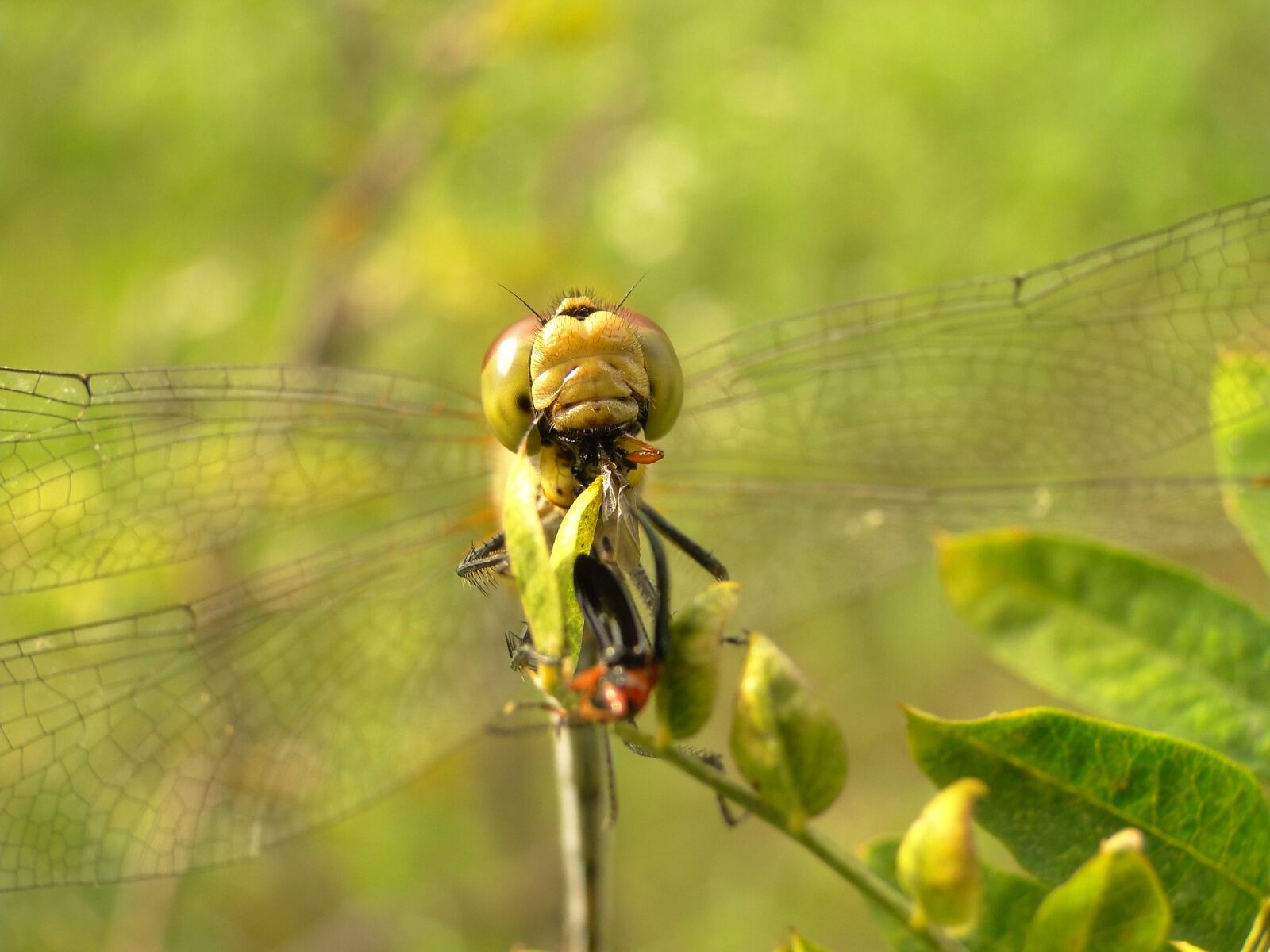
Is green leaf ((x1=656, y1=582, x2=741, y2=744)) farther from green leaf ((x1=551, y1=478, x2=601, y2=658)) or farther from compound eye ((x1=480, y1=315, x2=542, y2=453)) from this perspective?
compound eye ((x1=480, y1=315, x2=542, y2=453))

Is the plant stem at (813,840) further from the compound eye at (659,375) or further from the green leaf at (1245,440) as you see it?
the green leaf at (1245,440)

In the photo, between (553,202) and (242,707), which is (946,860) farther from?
(553,202)

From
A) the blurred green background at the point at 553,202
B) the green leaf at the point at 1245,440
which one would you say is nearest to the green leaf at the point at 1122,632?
the green leaf at the point at 1245,440

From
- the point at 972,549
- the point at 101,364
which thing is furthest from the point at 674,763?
the point at 101,364

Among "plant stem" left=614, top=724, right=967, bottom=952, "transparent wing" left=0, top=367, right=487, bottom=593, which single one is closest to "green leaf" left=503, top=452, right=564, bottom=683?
"plant stem" left=614, top=724, right=967, bottom=952

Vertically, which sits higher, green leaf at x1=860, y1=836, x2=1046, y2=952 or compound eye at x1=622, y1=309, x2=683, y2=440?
compound eye at x1=622, y1=309, x2=683, y2=440
